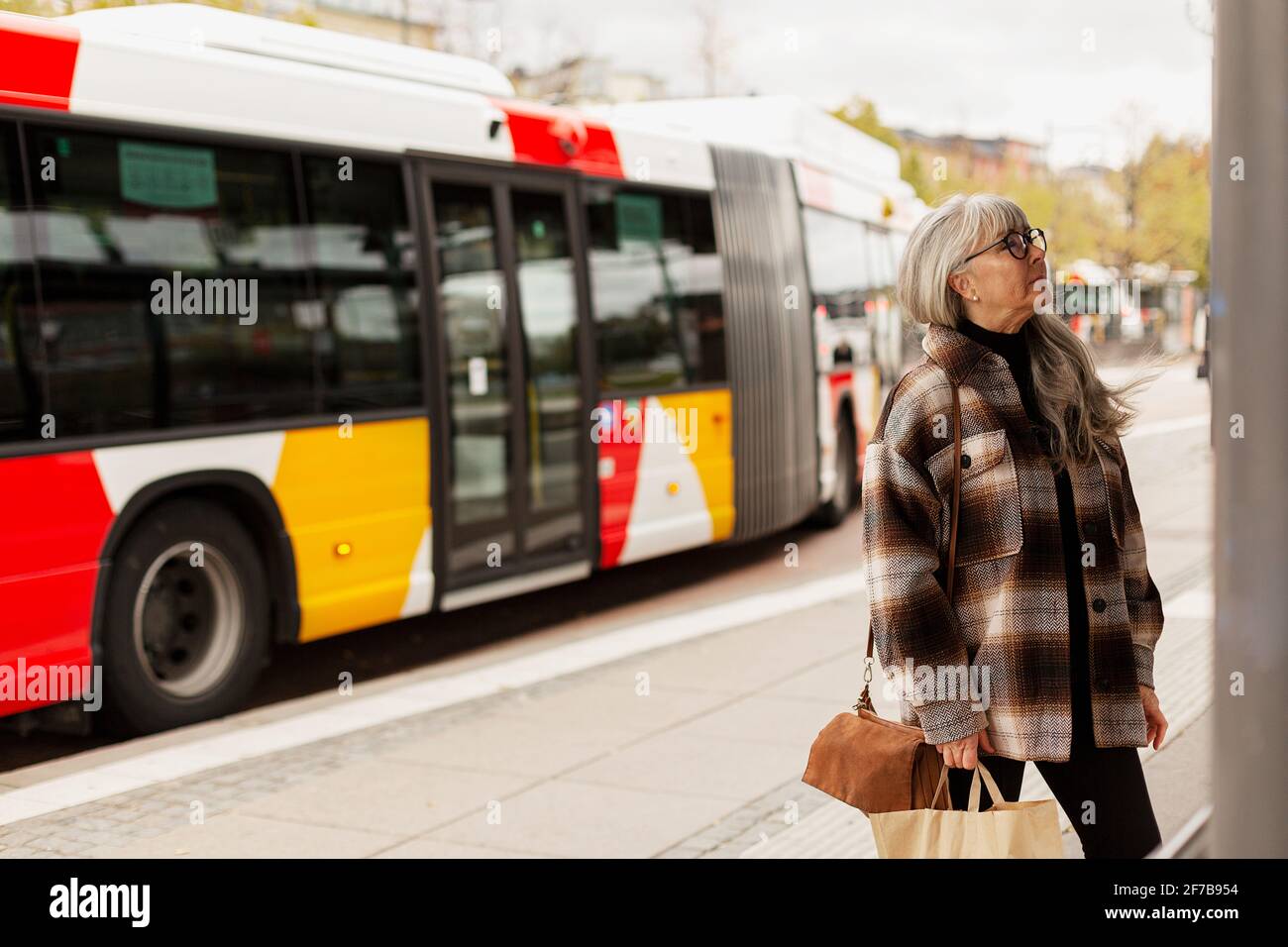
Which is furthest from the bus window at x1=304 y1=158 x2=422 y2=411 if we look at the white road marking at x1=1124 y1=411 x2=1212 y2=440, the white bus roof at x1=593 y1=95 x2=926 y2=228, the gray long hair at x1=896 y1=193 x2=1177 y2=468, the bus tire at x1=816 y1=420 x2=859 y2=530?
the white road marking at x1=1124 y1=411 x2=1212 y2=440

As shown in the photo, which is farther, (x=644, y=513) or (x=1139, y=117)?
(x=1139, y=117)

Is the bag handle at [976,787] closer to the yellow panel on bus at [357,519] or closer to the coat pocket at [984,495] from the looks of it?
the coat pocket at [984,495]

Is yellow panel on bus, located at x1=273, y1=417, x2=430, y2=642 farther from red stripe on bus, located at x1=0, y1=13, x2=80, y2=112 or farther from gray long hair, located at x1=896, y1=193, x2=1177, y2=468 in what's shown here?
gray long hair, located at x1=896, y1=193, x2=1177, y2=468

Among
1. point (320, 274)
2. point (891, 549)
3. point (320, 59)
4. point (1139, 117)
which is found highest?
point (1139, 117)

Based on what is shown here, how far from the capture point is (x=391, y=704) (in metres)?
7.36

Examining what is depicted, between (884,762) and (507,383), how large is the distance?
6.05m

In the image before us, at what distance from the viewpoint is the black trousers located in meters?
3.15

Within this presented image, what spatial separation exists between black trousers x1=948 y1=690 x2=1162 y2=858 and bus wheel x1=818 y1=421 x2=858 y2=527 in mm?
11032

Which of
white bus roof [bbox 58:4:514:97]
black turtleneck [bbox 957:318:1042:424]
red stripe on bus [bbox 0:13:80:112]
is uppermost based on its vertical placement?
white bus roof [bbox 58:4:514:97]

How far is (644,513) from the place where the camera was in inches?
401

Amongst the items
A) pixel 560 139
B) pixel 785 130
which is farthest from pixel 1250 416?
pixel 785 130
